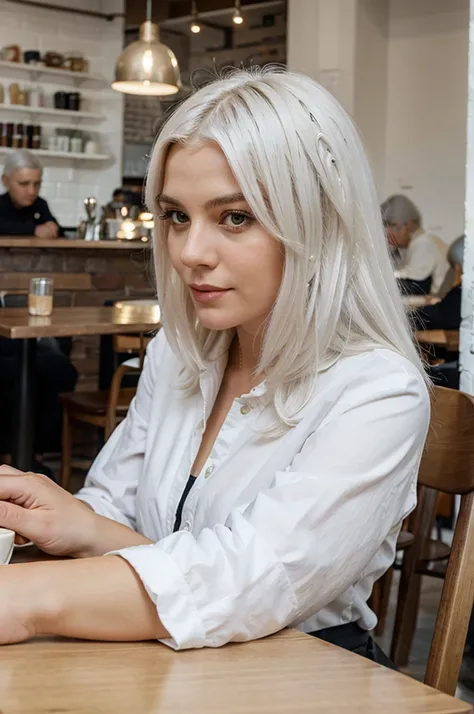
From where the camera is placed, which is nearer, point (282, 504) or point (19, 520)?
point (282, 504)

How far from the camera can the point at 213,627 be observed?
1.00m

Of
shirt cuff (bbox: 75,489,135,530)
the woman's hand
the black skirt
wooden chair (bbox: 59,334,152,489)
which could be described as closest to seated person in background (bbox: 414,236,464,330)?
wooden chair (bbox: 59,334,152,489)

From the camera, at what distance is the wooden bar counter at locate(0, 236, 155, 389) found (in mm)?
5551

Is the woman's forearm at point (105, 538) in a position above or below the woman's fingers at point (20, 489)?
below

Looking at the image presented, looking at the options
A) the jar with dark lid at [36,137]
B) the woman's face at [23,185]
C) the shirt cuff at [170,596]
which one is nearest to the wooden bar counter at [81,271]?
the woman's face at [23,185]

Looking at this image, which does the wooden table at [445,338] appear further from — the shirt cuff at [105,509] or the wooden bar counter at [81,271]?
the shirt cuff at [105,509]

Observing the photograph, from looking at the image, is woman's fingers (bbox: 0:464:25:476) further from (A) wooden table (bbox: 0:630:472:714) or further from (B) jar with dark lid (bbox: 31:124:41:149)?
(B) jar with dark lid (bbox: 31:124:41:149)

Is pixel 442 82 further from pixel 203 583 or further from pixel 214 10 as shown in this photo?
pixel 203 583

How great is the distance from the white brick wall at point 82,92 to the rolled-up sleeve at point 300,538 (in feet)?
28.3

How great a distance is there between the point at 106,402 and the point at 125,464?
2571 mm

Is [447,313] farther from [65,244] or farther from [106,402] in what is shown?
[65,244]

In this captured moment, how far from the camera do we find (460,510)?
1.26m

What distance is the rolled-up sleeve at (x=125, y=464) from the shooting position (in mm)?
1502

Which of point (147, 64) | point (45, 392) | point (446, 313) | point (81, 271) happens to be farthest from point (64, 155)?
point (446, 313)
